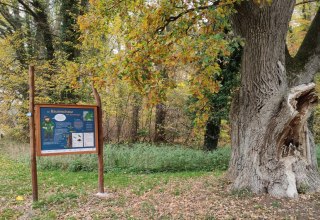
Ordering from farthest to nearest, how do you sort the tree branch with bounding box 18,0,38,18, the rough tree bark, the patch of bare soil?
the tree branch with bounding box 18,0,38,18 → the rough tree bark → the patch of bare soil

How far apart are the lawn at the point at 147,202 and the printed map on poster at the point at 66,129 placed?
107 cm

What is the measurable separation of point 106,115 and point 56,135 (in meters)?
10.9

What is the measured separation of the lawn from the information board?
1062mm

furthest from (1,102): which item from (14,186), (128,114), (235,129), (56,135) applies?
(235,129)

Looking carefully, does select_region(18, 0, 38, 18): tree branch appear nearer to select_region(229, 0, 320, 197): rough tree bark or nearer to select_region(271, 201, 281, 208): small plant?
select_region(229, 0, 320, 197): rough tree bark

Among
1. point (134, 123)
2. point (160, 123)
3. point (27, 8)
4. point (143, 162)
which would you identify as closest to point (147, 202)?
point (143, 162)

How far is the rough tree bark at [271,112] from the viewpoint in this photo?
18.4 ft

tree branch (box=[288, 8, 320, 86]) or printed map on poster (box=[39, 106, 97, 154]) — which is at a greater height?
tree branch (box=[288, 8, 320, 86])

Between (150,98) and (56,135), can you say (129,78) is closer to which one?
(150,98)

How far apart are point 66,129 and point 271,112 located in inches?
166

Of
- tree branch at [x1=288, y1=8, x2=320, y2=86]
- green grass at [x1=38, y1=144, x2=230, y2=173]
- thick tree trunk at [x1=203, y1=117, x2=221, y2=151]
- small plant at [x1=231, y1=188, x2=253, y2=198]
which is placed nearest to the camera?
small plant at [x1=231, y1=188, x2=253, y2=198]

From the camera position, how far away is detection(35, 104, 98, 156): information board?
236 inches

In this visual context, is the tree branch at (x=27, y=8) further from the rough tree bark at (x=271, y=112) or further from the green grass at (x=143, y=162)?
the rough tree bark at (x=271, y=112)

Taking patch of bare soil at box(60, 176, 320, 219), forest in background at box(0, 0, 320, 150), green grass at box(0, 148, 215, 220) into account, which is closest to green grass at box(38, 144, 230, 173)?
green grass at box(0, 148, 215, 220)
